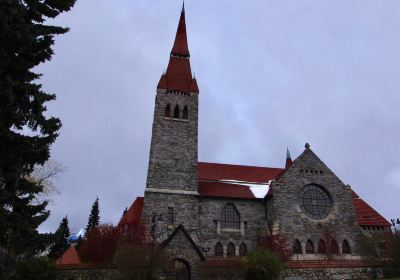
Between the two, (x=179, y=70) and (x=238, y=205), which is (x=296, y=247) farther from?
(x=179, y=70)

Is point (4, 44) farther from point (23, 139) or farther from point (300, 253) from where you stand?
point (300, 253)

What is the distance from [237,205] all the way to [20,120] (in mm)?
21853

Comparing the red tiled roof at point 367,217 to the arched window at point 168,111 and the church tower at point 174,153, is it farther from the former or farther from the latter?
the arched window at point 168,111

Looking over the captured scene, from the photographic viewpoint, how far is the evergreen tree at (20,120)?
10.0m

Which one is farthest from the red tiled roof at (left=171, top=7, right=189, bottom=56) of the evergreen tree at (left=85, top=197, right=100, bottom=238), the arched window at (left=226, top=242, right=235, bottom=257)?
the evergreen tree at (left=85, top=197, right=100, bottom=238)

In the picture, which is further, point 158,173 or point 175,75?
point 175,75

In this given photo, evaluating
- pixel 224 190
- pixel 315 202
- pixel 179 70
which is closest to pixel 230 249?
pixel 224 190

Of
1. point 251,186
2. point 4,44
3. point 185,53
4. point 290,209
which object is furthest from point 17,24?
point 185,53

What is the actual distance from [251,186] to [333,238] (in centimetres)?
800

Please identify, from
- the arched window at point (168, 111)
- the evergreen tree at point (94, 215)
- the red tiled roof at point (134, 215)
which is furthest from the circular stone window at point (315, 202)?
the evergreen tree at point (94, 215)

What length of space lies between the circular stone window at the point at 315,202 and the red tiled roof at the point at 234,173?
220 inches

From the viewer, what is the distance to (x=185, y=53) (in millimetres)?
37844

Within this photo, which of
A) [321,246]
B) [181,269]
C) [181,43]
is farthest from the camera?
[181,43]

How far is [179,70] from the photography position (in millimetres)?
35500
